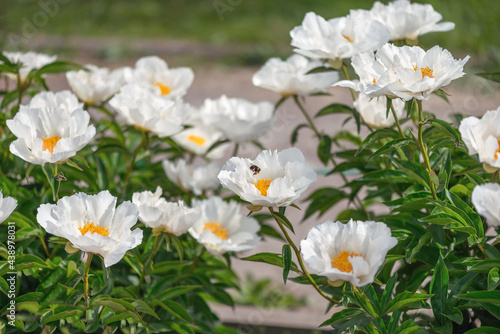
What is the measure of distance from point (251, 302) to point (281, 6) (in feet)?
14.2

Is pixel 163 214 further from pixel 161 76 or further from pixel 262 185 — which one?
pixel 161 76

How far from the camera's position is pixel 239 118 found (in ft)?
5.37

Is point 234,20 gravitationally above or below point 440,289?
below

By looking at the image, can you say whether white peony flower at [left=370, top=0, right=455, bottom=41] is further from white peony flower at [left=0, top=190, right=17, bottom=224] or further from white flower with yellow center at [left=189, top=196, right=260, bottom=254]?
white peony flower at [left=0, top=190, right=17, bottom=224]

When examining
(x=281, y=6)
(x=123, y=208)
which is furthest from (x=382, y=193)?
(x=281, y=6)

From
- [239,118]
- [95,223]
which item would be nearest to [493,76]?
[239,118]

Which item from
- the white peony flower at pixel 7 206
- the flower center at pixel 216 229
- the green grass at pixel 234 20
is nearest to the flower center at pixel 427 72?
the flower center at pixel 216 229

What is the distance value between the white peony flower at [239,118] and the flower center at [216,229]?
268 millimetres

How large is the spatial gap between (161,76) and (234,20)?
14.6ft

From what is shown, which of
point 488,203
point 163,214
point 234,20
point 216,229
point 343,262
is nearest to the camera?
point 488,203

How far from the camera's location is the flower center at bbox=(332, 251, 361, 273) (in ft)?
3.09

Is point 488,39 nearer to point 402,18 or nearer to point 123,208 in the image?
point 402,18

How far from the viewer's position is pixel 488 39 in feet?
16.0

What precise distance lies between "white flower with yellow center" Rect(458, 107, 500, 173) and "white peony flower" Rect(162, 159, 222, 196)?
681 mm
